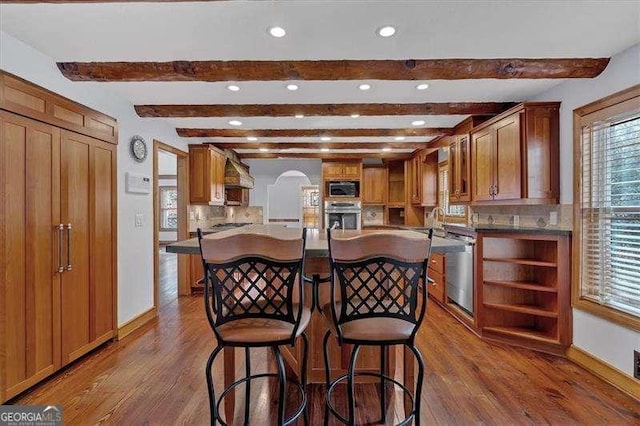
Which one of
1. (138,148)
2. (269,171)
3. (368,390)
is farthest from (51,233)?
(269,171)

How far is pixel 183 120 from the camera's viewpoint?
13.4 ft

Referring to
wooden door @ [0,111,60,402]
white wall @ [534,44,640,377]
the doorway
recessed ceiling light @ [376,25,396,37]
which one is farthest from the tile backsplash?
white wall @ [534,44,640,377]

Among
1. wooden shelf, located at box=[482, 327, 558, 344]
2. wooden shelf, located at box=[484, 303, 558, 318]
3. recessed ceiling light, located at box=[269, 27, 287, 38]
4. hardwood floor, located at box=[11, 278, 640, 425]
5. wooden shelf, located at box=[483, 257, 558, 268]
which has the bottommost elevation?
hardwood floor, located at box=[11, 278, 640, 425]

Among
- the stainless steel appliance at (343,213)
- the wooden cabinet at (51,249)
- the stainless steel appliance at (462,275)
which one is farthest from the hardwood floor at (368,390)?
the stainless steel appliance at (343,213)

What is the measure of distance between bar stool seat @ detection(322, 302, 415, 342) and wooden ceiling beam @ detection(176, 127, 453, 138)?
→ 3.37m

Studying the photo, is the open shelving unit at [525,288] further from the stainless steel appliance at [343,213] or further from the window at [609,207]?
the stainless steel appliance at [343,213]

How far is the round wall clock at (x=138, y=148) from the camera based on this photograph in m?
3.38

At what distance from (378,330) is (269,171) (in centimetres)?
598

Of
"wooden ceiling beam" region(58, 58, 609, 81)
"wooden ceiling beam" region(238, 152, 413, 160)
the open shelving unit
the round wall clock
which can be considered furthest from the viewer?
"wooden ceiling beam" region(238, 152, 413, 160)

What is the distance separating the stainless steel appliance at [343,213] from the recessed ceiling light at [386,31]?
4331mm

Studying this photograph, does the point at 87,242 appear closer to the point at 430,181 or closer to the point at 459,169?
the point at 459,169

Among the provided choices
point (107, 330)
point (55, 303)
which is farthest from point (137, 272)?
point (55, 303)

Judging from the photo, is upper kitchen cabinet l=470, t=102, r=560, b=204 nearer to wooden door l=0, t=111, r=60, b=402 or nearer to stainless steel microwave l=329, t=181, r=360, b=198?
stainless steel microwave l=329, t=181, r=360, b=198

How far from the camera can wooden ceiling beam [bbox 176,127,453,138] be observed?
4473mm
